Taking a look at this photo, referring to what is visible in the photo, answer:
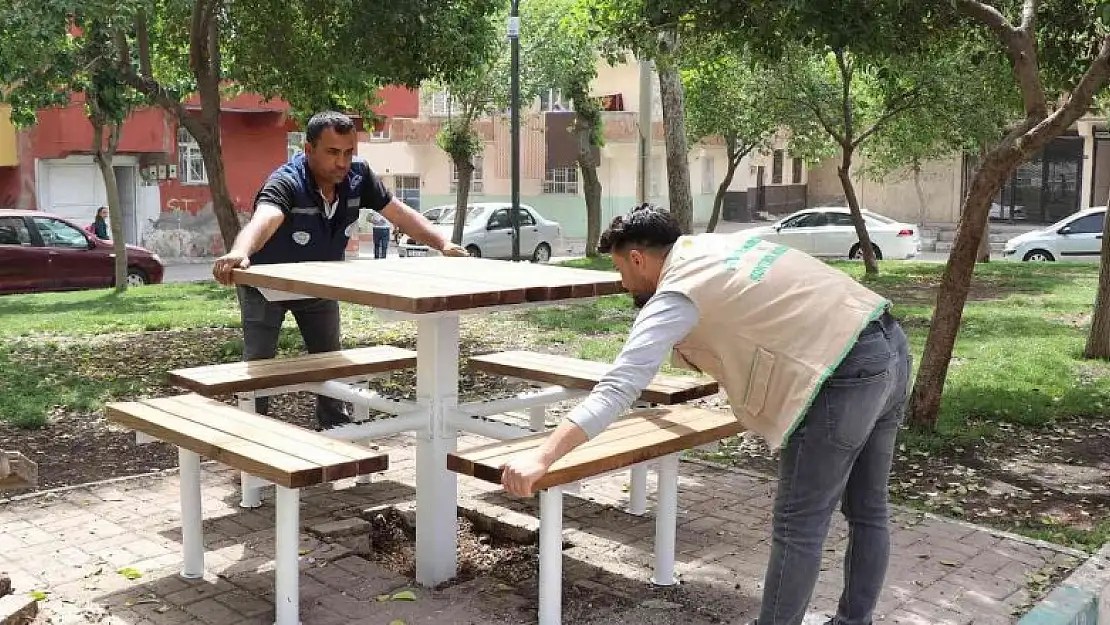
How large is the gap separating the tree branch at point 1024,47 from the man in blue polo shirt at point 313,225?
3.30 m

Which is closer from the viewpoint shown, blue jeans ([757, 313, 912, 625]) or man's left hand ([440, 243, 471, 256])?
blue jeans ([757, 313, 912, 625])

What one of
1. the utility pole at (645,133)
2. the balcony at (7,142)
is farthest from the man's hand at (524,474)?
the balcony at (7,142)

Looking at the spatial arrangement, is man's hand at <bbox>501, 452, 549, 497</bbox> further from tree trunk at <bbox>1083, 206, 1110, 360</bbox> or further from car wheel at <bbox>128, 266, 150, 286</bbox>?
car wheel at <bbox>128, 266, 150, 286</bbox>

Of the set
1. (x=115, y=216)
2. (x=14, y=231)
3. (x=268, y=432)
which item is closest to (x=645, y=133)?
(x=115, y=216)

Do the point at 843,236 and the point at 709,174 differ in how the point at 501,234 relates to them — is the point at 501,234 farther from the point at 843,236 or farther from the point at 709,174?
the point at 709,174

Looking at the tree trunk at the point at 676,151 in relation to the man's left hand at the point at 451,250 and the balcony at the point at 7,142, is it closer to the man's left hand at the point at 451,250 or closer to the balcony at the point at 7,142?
the man's left hand at the point at 451,250

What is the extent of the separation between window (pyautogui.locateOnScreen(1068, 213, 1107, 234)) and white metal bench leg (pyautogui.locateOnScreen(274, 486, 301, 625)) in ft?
73.1

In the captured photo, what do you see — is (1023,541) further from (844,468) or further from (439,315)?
(439,315)

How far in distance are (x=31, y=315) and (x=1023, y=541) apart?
11298 mm

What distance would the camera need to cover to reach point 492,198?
4047 cm

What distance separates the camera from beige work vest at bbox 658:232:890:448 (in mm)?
3203

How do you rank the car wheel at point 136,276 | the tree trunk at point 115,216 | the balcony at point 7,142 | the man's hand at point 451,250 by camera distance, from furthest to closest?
the balcony at point 7,142
the car wheel at point 136,276
the tree trunk at point 115,216
the man's hand at point 451,250

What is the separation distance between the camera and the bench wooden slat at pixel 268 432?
3.77 meters

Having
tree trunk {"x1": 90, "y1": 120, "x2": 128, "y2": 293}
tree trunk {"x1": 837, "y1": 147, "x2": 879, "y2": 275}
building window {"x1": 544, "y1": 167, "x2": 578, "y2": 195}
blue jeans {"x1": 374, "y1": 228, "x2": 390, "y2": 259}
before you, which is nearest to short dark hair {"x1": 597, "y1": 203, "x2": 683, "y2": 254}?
tree trunk {"x1": 90, "y1": 120, "x2": 128, "y2": 293}
